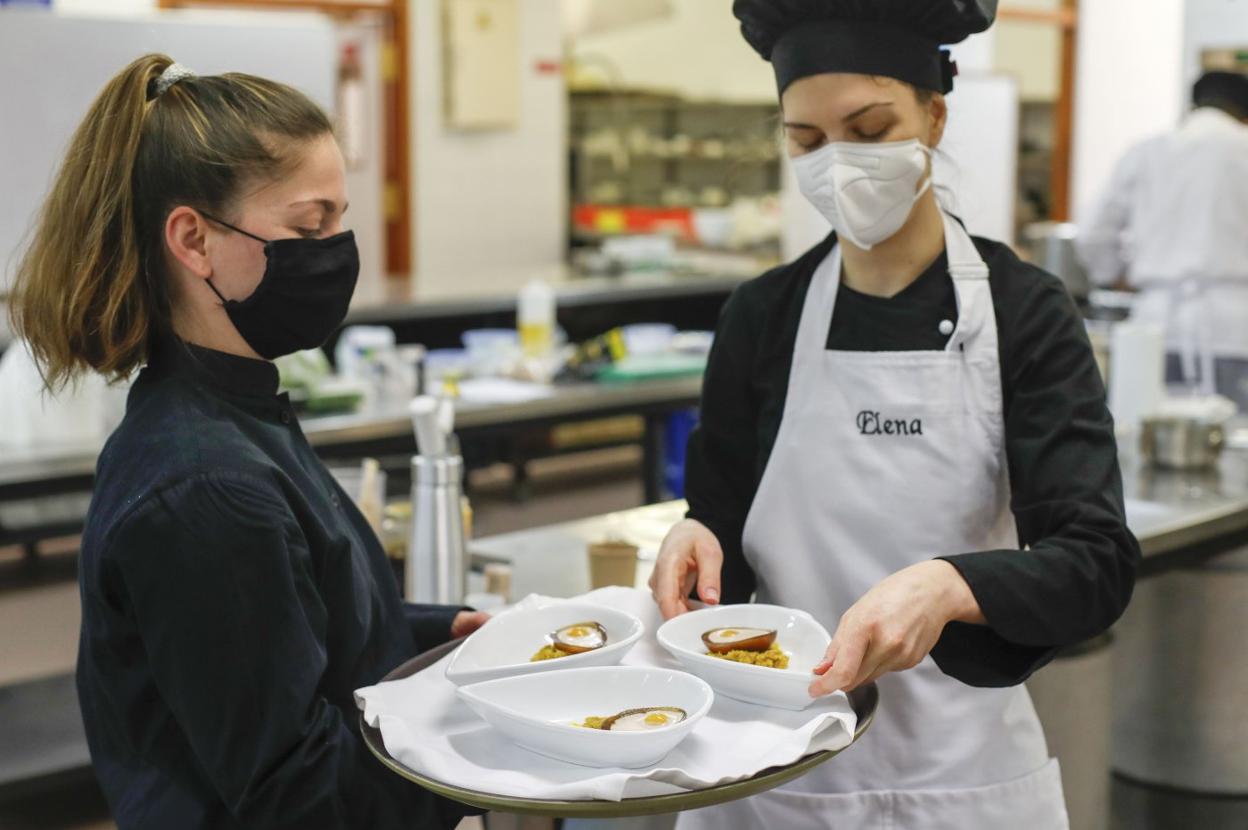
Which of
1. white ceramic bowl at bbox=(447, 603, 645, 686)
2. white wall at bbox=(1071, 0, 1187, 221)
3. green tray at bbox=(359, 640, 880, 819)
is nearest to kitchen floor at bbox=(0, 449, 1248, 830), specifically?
white ceramic bowl at bbox=(447, 603, 645, 686)

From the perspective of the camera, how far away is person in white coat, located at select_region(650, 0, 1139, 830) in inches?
60.1

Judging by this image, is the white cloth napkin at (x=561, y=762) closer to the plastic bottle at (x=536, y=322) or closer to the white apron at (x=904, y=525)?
the white apron at (x=904, y=525)

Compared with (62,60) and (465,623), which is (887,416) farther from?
(62,60)

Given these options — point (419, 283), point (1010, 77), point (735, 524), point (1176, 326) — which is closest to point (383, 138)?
point (419, 283)

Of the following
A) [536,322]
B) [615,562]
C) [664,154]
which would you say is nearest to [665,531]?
[615,562]

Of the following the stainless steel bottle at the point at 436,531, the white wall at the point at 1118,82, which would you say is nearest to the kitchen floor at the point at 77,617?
the stainless steel bottle at the point at 436,531

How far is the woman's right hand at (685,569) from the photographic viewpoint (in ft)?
5.17

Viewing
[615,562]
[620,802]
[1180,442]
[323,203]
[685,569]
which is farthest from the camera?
[1180,442]

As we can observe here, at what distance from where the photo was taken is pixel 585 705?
135cm

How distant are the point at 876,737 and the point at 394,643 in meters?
0.56

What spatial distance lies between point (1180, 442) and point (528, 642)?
202 cm

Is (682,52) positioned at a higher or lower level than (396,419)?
higher

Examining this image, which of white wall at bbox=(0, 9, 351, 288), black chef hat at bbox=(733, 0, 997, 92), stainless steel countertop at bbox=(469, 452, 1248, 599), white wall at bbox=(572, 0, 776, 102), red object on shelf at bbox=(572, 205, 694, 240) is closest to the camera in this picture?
black chef hat at bbox=(733, 0, 997, 92)

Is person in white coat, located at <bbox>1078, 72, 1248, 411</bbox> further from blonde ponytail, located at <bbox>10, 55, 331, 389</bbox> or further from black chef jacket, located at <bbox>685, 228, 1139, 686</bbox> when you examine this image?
Result: blonde ponytail, located at <bbox>10, 55, 331, 389</bbox>
